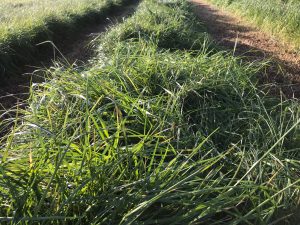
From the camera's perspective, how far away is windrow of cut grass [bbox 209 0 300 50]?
271 inches

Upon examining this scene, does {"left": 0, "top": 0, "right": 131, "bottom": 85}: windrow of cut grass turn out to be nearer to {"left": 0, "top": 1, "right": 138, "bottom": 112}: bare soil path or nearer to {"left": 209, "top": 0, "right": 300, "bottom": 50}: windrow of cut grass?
{"left": 0, "top": 1, "right": 138, "bottom": 112}: bare soil path

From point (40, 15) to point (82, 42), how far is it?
1.00 meters

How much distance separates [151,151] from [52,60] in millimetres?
2695

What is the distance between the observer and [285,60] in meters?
5.90

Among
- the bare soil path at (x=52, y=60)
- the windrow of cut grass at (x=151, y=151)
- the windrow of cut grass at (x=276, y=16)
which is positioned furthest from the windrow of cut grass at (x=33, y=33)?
the windrow of cut grass at (x=276, y=16)

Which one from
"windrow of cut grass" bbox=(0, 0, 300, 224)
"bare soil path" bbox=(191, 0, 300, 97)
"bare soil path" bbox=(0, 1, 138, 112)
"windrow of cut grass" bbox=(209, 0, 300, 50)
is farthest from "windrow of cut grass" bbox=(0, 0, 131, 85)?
"windrow of cut grass" bbox=(209, 0, 300, 50)

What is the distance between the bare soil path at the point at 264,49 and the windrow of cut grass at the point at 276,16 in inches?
6.5

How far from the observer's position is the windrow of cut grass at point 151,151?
4.98 feet

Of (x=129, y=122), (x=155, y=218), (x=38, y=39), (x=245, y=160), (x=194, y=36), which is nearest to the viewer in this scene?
(x=155, y=218)

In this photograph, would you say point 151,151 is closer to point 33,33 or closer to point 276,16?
point 33,33

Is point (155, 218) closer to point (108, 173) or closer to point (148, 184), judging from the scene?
point (148, 184)

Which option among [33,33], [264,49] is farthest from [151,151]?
[264,49]

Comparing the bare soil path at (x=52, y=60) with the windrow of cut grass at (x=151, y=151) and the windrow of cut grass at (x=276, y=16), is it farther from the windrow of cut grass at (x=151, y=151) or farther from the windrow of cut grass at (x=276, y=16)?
the windrow of cut grass at (x=276, y=16)

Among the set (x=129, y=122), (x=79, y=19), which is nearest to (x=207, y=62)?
(x=129, y=122)
